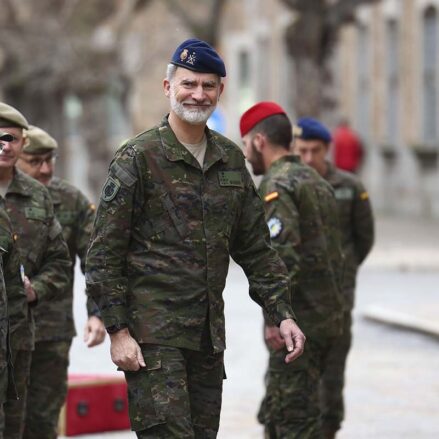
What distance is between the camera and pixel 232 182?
21.8 ft

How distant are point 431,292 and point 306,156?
10118 mm

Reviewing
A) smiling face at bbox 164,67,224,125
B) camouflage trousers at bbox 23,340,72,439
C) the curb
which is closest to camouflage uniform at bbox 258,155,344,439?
camouflage trousers at bbox 23,340,72,439

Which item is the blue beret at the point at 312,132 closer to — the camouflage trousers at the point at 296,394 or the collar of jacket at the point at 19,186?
the camouflage trousers at the point at 296,394

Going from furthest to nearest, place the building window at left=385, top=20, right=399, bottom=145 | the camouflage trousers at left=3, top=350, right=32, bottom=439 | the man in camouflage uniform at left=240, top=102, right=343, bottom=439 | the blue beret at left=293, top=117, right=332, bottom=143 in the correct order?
the building window at left=385, top=20, right=399, bottom=145, the blue beret at left=293, top=117, right=332, bottom=143, the man in camouflage uniform at left=240, top=102, right=343, bottom=439, the camouflage trousers at left=3, top=350, right=32, bottom=439

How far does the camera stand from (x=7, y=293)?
680 centimetres

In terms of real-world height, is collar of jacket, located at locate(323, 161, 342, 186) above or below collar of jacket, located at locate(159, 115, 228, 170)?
below

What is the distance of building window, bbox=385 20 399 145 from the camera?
36781mm

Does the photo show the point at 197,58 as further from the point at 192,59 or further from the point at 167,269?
the point at 167,269

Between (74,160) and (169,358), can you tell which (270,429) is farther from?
(74,160)

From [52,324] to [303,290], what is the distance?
1.26 m

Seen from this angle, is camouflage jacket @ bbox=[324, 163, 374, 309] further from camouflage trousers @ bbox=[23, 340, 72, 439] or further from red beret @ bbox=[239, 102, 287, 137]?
camouflage trousers @ bbox=[23, 340, 72, 439]

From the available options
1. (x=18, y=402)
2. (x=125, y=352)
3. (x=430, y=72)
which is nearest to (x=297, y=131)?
(x=18, y=402)

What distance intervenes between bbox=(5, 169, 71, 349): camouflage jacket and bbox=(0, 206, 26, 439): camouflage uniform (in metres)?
0.56

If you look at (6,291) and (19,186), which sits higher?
(19,186)
